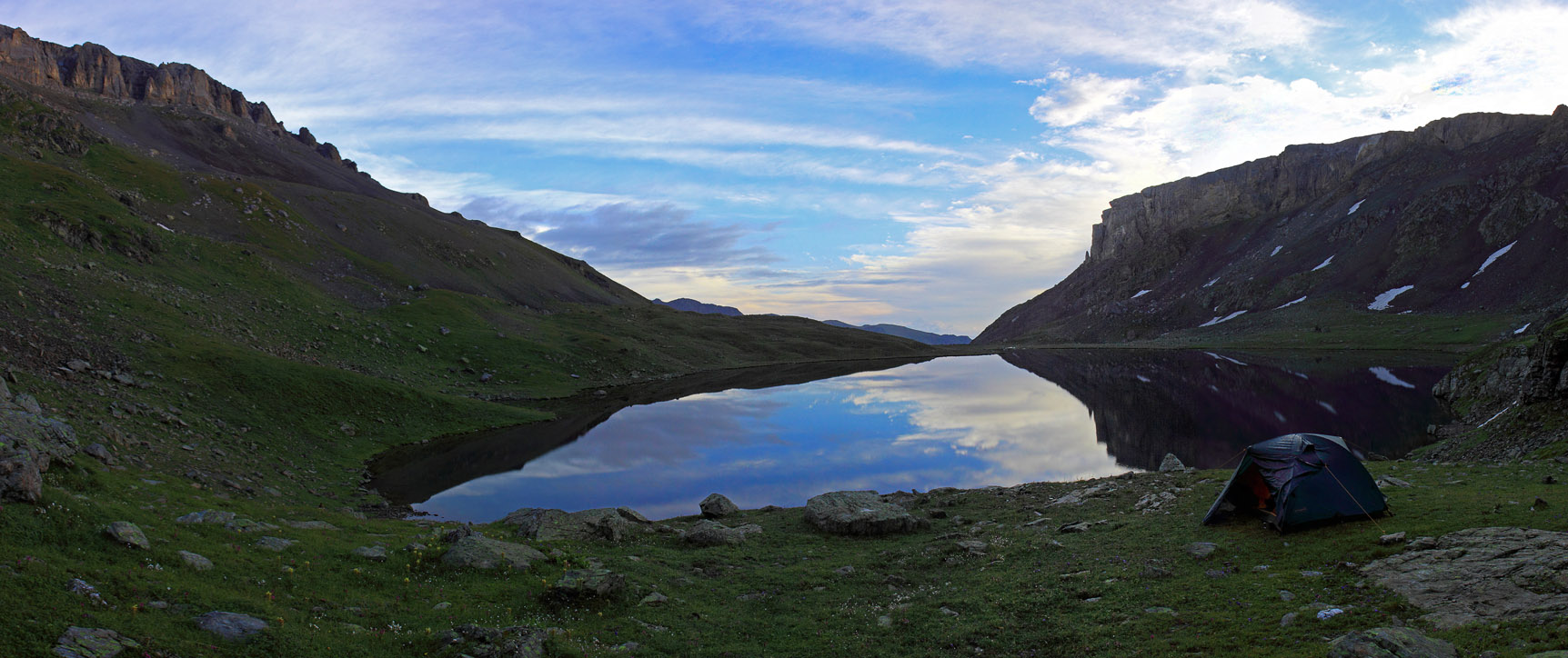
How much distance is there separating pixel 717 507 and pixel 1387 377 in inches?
3849

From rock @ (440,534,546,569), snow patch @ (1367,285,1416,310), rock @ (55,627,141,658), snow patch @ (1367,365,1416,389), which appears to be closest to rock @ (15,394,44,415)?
rock @ (440,534,546,569)

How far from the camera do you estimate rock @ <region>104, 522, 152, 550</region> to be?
1536cm

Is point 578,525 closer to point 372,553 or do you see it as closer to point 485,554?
point 485,554

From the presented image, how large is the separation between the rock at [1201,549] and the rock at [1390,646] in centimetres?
961

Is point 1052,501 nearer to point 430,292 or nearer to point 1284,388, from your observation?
point 1284,388

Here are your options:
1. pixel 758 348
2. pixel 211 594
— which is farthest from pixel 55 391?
pixel 758 348

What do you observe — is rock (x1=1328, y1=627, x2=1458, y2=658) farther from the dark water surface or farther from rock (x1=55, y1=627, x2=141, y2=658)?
the dark water surface

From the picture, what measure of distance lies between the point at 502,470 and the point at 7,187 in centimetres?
6691

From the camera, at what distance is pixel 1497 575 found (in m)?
13.5

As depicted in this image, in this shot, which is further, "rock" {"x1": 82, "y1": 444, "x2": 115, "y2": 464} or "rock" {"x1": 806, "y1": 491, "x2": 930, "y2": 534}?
"rock" {"x1": 806, "y1": 491, "x2": 930, "y2": 534}

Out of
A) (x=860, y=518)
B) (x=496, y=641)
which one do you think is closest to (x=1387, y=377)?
(x=860, y=518)

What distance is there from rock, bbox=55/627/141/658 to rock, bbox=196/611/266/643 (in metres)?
1.37

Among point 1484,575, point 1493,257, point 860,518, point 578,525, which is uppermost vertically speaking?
point 1493,257

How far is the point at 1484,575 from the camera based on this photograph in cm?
1364
